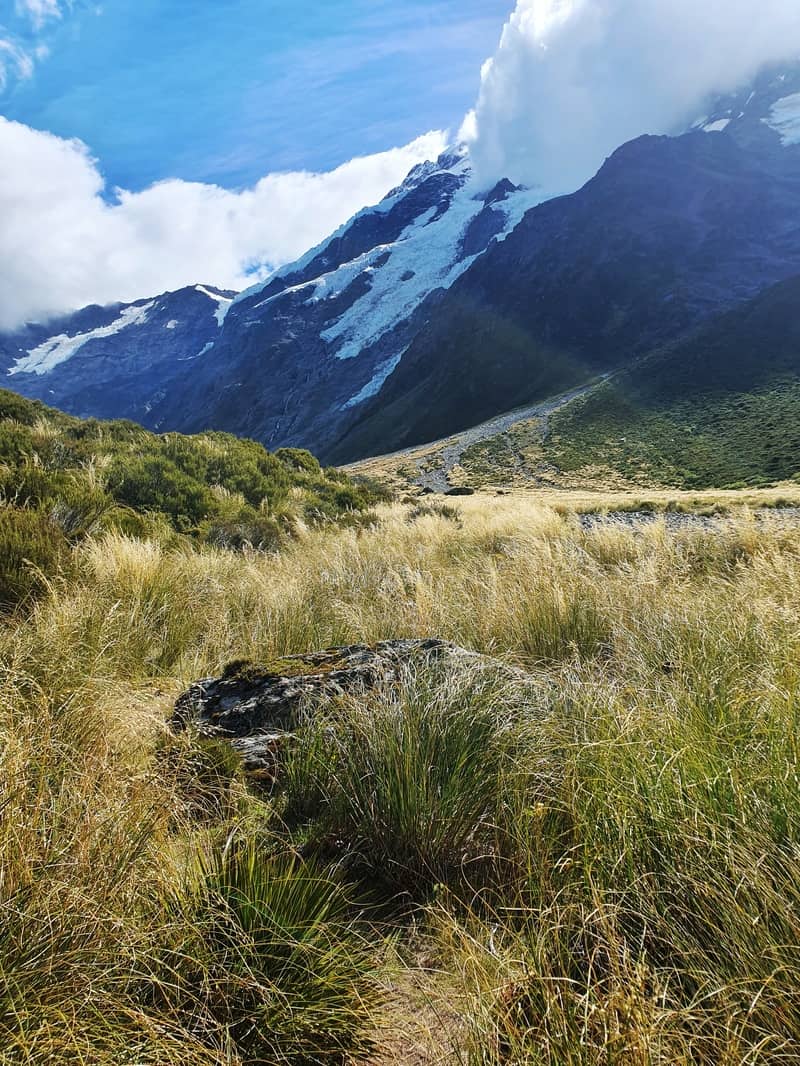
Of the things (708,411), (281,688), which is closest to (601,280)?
(708,411)

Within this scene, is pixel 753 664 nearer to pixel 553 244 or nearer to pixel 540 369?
pixel 540 369

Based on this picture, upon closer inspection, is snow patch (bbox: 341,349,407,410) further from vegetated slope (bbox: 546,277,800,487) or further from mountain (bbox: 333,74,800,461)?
vegetated slope (bbox: 546,277,800,487)

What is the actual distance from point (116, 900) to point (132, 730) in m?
1.02

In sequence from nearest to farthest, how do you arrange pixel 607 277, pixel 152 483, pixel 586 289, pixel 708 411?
1. pixel 152 483
2. pixel 708 411
3. pixel 607 277
4. pixel 586 289

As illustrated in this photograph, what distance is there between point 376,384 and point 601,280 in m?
69.9

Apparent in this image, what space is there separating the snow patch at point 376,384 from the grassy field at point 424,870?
170 meters

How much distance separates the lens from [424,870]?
1.85 metres

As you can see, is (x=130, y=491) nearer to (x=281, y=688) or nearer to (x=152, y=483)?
(x=152, y=483)

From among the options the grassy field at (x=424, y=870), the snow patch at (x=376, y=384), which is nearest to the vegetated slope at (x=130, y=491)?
the grassy field at (x=424, y=870)

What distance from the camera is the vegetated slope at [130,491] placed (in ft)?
15.1

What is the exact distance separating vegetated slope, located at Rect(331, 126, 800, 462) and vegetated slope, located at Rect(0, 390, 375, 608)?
111m

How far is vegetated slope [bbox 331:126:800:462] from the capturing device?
122625mm

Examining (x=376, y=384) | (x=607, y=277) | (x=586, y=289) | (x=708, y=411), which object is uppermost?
(x=607, y=277)

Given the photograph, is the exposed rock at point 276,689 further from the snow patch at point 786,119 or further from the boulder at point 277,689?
the snow patch at point 786,119
